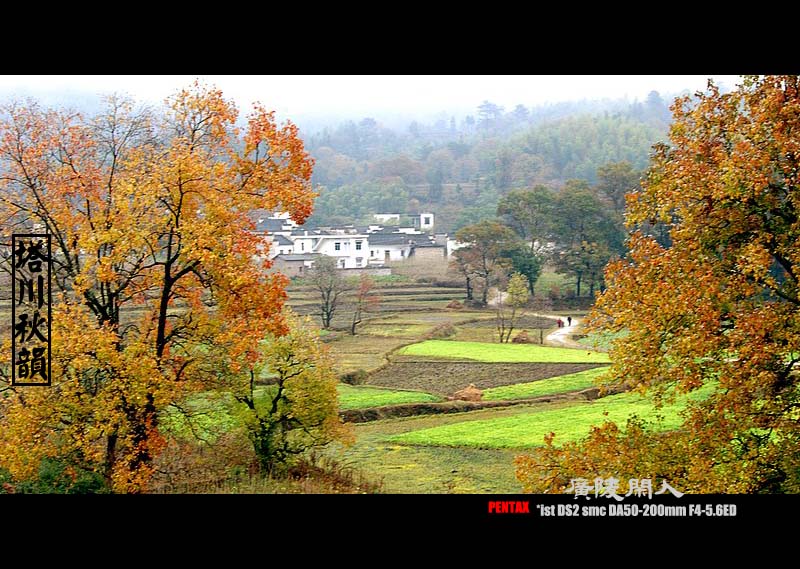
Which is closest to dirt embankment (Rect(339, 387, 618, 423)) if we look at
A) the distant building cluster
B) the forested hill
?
the distant building cluster

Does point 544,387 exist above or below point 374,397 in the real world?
above

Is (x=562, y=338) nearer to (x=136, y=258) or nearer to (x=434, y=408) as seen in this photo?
(x=434, y=408)

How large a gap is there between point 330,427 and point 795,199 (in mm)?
3323

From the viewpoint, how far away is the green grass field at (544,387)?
18.3 feet

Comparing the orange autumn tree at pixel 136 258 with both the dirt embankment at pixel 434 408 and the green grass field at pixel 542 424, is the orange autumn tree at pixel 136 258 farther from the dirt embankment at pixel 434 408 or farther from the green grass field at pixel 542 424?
the green grass field at pixel 542 424

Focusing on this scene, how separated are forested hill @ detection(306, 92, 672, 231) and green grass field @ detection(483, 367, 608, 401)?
1343mm

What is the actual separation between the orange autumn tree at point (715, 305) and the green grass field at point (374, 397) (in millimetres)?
1178

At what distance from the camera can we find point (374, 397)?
564 centimetres

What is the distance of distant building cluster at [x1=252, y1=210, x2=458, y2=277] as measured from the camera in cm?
564

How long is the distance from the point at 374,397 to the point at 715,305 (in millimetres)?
2547

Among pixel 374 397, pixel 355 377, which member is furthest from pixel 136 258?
pixel 374 397
